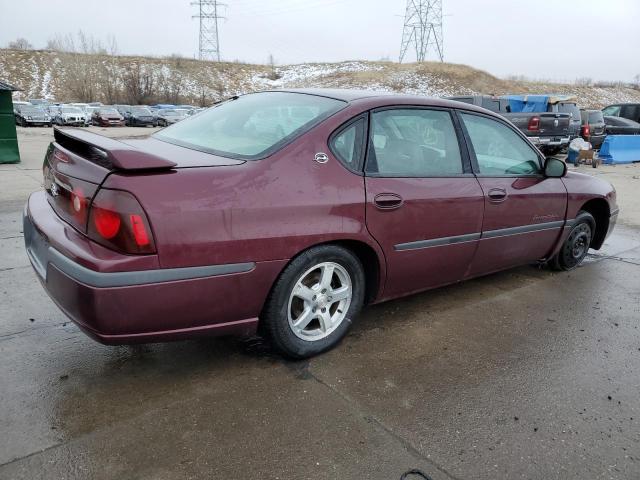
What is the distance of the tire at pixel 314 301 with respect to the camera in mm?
2703

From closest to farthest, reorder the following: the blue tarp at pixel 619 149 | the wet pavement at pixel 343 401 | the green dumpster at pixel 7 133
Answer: the wet pavement at pixel 343 401
the green dumpster at pixel 7 133
the blue tarp at pixel 619 149

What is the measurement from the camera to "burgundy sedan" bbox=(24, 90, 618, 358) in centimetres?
226

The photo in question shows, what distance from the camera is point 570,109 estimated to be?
17156mm

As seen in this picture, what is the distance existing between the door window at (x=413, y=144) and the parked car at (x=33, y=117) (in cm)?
3157

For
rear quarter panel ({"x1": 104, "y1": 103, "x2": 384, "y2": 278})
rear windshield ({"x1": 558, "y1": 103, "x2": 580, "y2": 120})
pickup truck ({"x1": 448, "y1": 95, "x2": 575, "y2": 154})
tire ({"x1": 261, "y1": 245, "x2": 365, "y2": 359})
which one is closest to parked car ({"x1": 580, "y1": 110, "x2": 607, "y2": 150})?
rear windshield ({"x1": 558, "y1": 103, "x2": 580, "y2": 120})

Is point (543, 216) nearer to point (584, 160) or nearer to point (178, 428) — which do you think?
point (178, 428)

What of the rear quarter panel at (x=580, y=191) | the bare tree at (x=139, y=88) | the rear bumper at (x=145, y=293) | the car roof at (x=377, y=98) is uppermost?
the bare tree at (x=139, y=88)

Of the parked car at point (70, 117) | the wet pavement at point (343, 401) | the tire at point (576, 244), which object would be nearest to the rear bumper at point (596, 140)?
the tire at point (576, 244)

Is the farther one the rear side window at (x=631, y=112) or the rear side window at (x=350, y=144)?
the rear side window at (x=631, y=112)

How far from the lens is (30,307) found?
3.54 meters

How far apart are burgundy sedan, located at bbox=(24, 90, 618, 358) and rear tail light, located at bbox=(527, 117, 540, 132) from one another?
1204cm

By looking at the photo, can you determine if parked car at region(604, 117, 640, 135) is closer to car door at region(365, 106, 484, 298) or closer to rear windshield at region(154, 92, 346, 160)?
car door at region(365, 106, 484, 298)

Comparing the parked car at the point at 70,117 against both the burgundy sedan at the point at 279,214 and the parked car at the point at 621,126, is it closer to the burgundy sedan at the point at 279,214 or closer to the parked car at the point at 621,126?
the parked car at the point at 621,126

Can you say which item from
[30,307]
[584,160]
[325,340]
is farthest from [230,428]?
[584,160]
